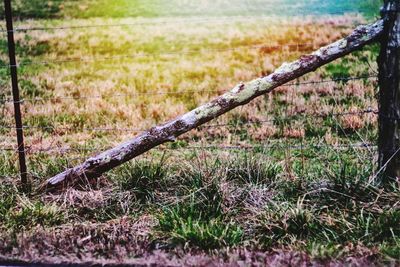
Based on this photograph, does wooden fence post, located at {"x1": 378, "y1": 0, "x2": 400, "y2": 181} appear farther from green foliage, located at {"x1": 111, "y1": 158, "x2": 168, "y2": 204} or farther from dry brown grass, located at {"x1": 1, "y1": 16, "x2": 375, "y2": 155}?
green foliage, located at {"x1": 111, "y1": 158, "x2": 168, "y2": 204}

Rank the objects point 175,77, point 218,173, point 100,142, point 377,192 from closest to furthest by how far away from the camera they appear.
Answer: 1. point 377,192
2. point 218,173
3. point 100,142
4. point 175,77

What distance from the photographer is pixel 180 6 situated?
51.8ft

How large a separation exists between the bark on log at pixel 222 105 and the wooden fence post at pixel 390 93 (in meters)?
0.11

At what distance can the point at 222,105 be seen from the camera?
15.6 feet

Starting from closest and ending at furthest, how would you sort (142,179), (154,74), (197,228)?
(197,228)
(142,179)
(154,74)

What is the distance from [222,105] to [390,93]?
1.37 meters

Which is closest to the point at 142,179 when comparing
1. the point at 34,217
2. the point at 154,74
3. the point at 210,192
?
the point at 210,192

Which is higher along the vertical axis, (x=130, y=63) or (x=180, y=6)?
(x=180, y=6)

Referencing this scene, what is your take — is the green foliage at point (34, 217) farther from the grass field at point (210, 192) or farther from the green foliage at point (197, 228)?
the green foliage at point (197, 228)

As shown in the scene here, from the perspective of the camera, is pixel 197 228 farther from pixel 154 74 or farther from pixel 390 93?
pixel 154 74

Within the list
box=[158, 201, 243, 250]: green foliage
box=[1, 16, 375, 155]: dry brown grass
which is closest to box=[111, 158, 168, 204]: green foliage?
box=[158, 201, 243, 250]: green foliage

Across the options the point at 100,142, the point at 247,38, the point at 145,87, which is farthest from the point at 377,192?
the point at 247,38

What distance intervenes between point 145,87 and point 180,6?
5.64m

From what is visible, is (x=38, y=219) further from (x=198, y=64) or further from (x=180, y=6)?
(x=180, y=6)
